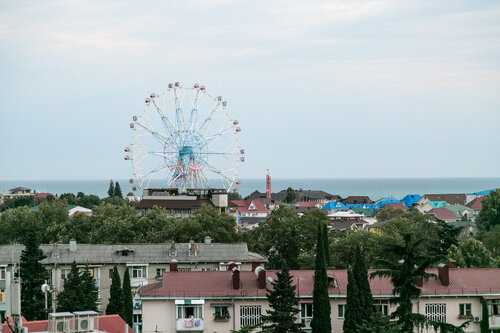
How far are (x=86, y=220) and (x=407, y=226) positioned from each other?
31.3 metres

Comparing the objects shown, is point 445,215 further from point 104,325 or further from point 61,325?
point 61,325

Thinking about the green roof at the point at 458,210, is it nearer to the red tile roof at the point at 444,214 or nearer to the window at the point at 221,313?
the red tile roof at the point at 444,214

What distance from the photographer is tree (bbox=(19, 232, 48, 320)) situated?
51969mm

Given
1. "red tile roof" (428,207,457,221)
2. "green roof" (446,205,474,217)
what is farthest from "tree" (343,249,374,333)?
"green roof" (446,205,474,217)

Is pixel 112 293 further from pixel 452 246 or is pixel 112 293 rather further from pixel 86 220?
pixel 86 220

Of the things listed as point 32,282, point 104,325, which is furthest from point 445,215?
point 104,325

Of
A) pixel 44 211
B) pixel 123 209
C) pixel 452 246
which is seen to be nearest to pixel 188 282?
pixel 452 246

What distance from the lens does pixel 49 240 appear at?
91625 mm

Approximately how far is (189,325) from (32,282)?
10.9 m

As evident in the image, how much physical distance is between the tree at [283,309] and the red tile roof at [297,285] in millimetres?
5213

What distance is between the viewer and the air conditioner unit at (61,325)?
32.9 m

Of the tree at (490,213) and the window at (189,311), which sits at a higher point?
the tree at (490,213)

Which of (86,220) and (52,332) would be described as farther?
(86,220)

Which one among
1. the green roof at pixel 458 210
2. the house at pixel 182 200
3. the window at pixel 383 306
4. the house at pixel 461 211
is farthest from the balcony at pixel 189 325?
the green roof at pixel 458 210
